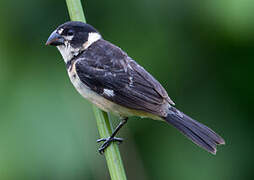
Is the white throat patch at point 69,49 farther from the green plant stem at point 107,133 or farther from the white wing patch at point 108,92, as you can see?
the green plant stem at point 107,133

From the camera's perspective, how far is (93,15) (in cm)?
446

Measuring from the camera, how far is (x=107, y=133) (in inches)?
128

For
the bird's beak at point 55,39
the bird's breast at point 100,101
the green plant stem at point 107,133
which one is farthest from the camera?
the bird's beak at point 55,39

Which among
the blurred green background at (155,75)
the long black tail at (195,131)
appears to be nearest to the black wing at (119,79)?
the long black tail at (195,131)

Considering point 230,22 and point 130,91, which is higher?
point 230,22

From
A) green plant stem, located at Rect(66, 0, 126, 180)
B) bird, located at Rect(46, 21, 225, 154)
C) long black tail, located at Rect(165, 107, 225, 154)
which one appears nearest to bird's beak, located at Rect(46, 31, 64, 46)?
bird, located at Rect(46, 21, 225, 154)

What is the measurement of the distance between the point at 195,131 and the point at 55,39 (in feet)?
4.10

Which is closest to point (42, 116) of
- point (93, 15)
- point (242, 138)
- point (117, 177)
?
point (93, 15)

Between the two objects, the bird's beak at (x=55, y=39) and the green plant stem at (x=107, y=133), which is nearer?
the green plant stem at (x=107, y=133)

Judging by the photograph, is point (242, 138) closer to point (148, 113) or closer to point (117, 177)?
point (148, 113)

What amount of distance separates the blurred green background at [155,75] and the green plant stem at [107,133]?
1.80 feet

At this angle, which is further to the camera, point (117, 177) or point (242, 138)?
point (242, 138)

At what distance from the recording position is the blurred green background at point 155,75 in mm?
3904

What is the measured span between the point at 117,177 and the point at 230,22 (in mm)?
1795
